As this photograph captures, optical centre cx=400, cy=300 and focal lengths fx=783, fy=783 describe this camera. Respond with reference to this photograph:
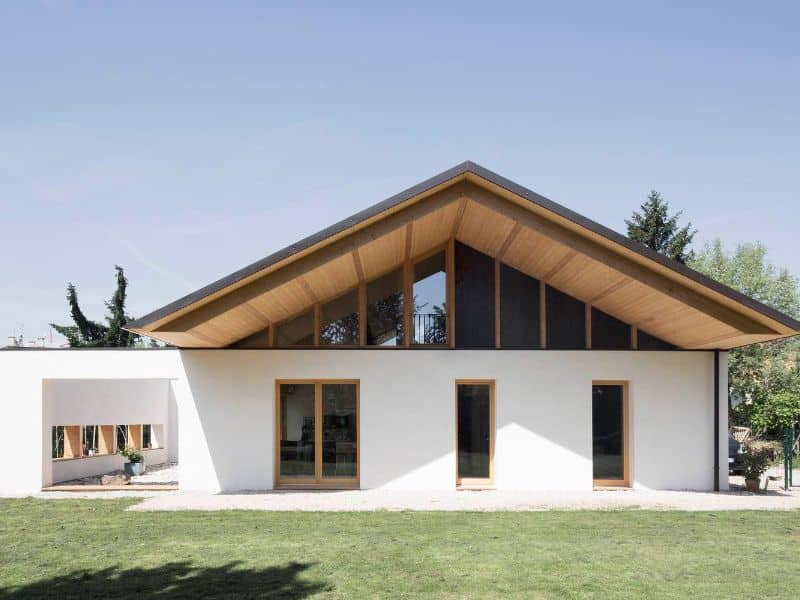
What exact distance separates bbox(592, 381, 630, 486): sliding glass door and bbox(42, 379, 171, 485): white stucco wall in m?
10.4

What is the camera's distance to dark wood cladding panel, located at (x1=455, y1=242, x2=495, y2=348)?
48.4ft

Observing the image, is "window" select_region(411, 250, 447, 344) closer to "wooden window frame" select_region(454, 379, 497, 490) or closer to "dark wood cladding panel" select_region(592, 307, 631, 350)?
"wooden window frame" select_region(454, 379, 497, 490)

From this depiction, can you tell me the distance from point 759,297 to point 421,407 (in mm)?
26972

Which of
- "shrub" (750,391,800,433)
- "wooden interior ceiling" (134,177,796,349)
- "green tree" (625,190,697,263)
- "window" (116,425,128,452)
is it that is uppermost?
"green tree" (625,190,697,263)

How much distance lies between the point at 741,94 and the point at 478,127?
6.53 metres

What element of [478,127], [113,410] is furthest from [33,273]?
[478,127]

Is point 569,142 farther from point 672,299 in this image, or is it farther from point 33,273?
point 33,273

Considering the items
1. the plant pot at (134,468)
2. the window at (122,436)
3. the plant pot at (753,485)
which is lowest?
the plant pot at (134,468)

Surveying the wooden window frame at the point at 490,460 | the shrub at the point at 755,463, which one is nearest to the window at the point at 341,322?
the wooden window frame at the point at 490,460

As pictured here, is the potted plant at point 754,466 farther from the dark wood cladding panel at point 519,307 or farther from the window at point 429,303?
the window at point 429,303

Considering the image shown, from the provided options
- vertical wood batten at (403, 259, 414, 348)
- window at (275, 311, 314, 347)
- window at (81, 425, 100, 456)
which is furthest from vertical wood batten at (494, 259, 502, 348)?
window at (81, 425, 100, 456)

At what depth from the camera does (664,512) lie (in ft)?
38.7

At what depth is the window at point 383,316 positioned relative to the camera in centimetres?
1475

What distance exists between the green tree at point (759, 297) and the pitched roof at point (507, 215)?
15946 millimetres
